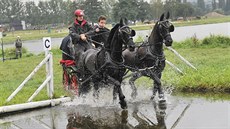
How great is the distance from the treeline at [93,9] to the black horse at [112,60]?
80.9m

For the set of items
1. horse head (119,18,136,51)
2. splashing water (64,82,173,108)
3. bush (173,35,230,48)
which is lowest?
splashing water (64,82,173,108)

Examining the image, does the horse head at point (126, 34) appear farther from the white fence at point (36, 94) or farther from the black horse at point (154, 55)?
the white fence at point (36, 94)

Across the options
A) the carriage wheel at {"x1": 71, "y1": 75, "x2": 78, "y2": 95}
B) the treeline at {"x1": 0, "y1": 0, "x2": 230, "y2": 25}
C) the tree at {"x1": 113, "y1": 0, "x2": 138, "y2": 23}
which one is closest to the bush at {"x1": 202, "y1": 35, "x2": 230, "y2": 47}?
the carriage wheel at {"x1": 71, "y1": 75, "x2": 78, "y2": 95}

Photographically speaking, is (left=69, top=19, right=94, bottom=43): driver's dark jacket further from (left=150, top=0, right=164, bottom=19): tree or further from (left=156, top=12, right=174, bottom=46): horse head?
(left=150, top=0, right=164, bottom=19): tree

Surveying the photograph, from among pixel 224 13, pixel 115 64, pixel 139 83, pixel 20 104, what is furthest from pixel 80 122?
pixel 224 13

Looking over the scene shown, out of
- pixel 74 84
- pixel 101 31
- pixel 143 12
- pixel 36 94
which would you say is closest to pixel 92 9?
pixel 143 12

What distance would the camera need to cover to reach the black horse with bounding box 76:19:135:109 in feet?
31.2

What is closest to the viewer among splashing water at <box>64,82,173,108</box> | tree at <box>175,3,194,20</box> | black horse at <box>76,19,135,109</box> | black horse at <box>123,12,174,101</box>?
black horse at <box>76,19,135,109</box>

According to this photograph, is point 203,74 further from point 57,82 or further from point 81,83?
point 57,82

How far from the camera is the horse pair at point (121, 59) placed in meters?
9.85

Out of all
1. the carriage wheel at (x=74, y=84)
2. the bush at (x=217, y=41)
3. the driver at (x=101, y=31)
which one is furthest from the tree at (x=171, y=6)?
the driver at (x=101, y=31)

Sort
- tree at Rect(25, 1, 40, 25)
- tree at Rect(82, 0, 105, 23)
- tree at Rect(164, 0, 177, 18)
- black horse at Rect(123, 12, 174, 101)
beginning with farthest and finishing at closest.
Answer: tree at Rect(25, 1, 40, 25) < tree at Rect(164, 0, 177, 18) < tree at Rect(82, 0, 105, 23) < black horse at Rect(123, 12, 174, 101)

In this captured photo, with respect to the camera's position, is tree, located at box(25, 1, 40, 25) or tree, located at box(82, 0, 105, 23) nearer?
tree, located at box(82, 0, 105, 23)

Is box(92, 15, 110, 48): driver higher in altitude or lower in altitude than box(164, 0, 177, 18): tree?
lower
